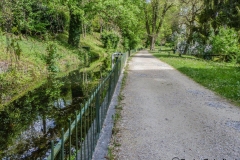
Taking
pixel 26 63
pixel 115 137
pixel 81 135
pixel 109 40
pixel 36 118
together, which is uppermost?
pixel 109 40

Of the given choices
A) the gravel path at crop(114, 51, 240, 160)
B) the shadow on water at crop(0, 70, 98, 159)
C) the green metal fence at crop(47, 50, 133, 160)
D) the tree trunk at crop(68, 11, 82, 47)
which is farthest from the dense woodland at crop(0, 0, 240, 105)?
the gravel path at crop(114, 51, 240, 160)

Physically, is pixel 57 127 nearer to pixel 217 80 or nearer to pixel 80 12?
pixel 217 80

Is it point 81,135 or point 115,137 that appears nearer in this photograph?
point 81,135

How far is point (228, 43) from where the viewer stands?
25.2 m

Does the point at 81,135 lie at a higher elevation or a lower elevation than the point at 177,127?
higher

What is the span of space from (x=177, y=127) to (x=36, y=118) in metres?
4.31

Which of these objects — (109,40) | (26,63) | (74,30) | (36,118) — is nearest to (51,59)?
(26,63)

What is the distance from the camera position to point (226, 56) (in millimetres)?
26188

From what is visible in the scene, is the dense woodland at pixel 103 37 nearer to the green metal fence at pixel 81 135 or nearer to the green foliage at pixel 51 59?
the green foliage at pixel 51 59

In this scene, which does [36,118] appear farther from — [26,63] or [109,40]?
[109,40]

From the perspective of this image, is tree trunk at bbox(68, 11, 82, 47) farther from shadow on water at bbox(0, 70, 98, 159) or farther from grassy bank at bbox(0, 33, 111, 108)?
shadow on water at bbox(0, 70, 98, 159)

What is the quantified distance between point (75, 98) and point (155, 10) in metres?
40.5

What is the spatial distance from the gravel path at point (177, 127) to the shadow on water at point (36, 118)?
1.85m

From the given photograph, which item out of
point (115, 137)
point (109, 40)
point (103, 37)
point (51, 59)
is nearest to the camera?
point (115, 137)
